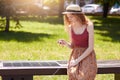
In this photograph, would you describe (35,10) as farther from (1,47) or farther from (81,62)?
(81,62)

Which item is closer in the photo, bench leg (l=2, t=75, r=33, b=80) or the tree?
bench leg (l=2, t=75, r=33, b=80)

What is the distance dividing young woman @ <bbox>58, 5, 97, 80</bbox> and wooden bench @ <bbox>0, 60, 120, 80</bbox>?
1.78 feet

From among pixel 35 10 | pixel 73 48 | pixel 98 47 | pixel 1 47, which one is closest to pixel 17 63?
pixel 73 48

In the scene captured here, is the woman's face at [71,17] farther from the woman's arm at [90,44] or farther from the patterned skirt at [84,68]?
the patterned skirt at [84,68]

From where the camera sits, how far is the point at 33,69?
5934 mm

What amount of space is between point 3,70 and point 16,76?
0.22 m

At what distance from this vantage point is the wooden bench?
5.86 metres

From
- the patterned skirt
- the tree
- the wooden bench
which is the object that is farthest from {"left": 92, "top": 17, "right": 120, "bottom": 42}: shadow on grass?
the patterned skirt

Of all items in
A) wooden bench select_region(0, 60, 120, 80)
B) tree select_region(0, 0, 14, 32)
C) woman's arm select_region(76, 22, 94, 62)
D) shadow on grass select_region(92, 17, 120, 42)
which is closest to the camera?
woman's arm select_region(76, 22, 94, 62)

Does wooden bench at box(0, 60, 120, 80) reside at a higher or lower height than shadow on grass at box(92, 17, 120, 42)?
higher

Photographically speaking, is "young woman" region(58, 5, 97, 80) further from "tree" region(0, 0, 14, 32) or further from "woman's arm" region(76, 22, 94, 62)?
"tree" region(0, 0, 14, 32)

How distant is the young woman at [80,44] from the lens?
5.37m

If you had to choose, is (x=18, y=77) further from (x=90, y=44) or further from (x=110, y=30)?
(x=110, y=30)

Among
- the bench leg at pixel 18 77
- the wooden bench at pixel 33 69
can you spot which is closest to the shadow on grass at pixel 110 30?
the wooden bench at pixel 33 69
